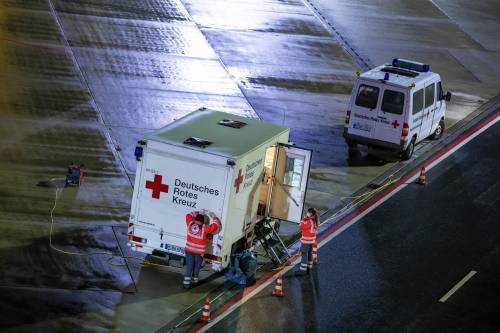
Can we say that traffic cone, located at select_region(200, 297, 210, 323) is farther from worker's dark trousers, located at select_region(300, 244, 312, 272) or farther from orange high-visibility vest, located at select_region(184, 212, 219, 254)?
worker's dark trousers, located at select_region(300, 244, 312, 272)

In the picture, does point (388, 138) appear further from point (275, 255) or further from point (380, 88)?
point (275, 255)

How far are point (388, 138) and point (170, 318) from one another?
12.1 m

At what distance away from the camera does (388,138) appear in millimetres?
28703

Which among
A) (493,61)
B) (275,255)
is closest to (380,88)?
(275,255)

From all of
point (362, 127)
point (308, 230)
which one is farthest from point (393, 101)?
point (308, 230)

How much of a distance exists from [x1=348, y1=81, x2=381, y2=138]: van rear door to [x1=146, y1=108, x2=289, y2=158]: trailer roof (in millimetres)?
7027

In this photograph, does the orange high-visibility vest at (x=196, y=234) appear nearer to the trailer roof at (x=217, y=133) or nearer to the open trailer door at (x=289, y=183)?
the trailer roof at (x=217, y=133)

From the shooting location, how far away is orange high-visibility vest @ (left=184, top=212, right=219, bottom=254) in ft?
63.4

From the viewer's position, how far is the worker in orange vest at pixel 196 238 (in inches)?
761

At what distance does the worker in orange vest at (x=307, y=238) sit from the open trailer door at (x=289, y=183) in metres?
0.58

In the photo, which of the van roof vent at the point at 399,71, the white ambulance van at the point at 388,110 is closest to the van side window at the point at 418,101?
the white ambulance van at the point at 388,110

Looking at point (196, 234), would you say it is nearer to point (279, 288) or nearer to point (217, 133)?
point (279, 288)

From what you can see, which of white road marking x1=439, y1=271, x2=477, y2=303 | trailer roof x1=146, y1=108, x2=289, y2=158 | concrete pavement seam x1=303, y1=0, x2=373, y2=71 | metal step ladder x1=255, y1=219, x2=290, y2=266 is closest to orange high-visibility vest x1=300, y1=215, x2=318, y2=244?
metal step ladder x1=255, y1=219, x2=290, y2=266

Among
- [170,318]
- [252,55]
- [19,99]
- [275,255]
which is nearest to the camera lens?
[170,318]
